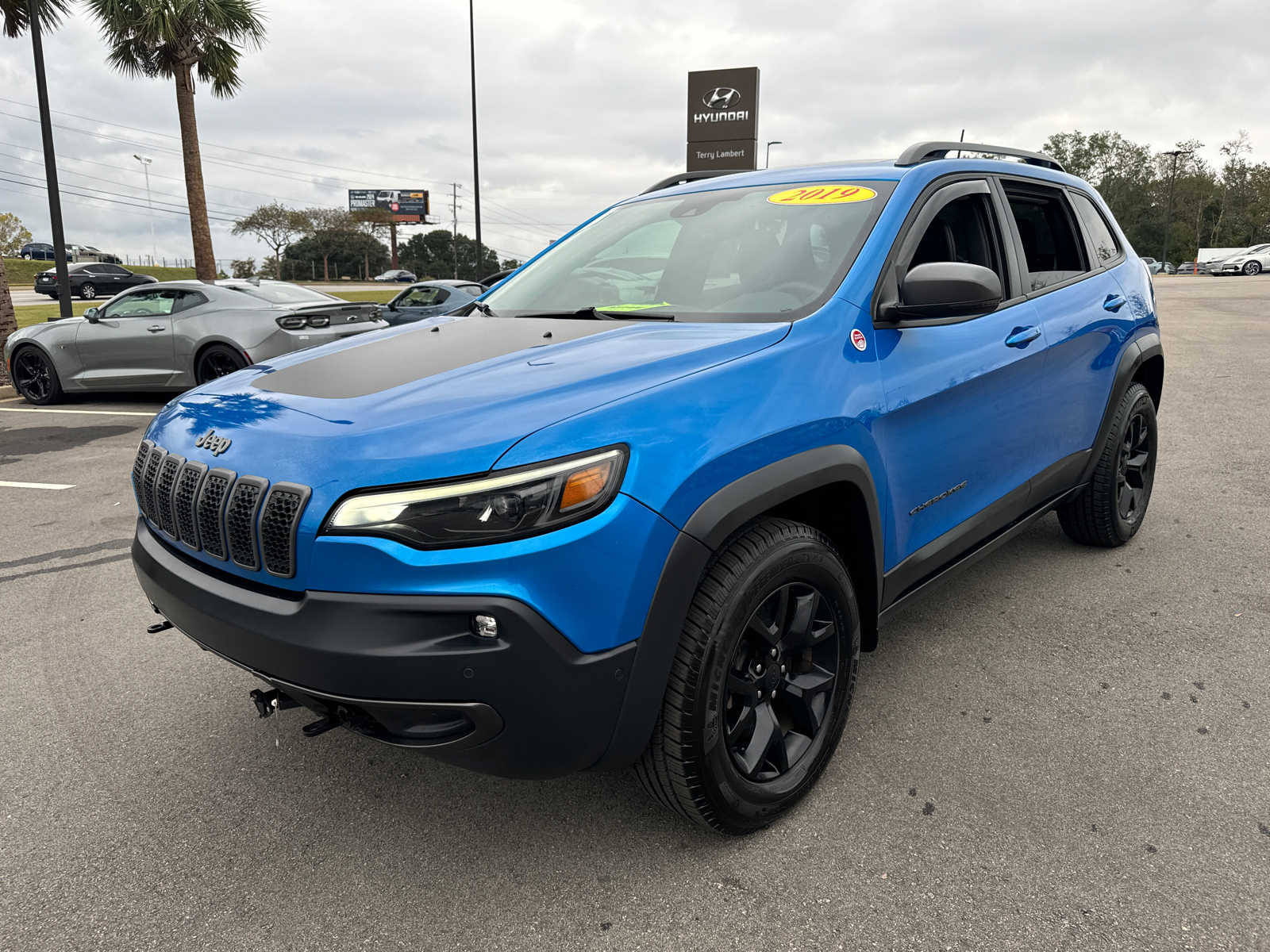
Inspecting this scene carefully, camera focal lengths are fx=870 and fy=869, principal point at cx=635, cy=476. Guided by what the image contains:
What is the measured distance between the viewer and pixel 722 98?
2556 cm

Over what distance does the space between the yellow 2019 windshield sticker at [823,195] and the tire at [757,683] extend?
1240 millimetres

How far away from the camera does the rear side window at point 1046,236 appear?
11.4 ft

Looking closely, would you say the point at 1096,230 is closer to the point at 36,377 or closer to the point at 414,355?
the point at 414,355

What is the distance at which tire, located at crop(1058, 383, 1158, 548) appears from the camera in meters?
4.07

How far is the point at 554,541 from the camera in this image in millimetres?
1724

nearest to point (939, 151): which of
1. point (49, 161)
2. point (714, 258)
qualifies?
point (714, 258)

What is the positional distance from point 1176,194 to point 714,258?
99.8 m

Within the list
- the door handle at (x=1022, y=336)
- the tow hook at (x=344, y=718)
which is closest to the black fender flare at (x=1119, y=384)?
the door handle at (x=1022, y=336)

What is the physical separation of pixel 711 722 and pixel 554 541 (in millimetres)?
633

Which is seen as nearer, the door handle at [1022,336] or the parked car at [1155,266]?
the door handle at [1022,336]

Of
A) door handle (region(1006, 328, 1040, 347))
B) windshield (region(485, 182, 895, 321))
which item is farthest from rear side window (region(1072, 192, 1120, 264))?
windshield (region(485, 182, 895, 321))

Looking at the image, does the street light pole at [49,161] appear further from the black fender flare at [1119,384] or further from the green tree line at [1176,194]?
the green tree line at [1176,194]

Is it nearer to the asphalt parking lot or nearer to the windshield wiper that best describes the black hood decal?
the windshield wiper

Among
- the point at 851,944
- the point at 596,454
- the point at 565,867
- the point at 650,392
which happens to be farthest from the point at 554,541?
the point at 851,944
